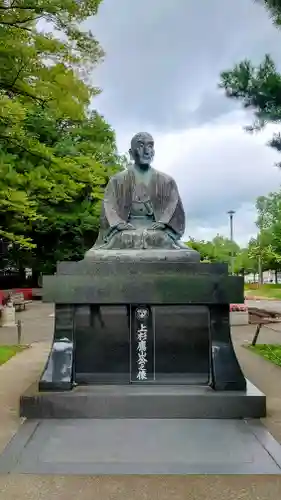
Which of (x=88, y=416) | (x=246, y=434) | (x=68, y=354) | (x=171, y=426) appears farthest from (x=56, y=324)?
(x=246, y=434)

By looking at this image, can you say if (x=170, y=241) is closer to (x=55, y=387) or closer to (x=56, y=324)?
(x=56, y=324)

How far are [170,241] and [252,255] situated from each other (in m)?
54.8

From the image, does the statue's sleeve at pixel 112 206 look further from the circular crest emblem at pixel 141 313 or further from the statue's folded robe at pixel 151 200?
the circular crest emblem at pixel 141 313

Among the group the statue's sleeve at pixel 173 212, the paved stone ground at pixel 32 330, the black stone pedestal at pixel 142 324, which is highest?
the statue's sleeve at pixel 173 212

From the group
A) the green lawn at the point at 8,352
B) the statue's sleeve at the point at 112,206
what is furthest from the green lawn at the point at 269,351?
the green lawn at the point at 8,352

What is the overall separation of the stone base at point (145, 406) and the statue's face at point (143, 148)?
3.18 meters

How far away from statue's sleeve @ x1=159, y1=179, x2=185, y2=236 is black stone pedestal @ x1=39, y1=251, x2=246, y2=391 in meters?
0.68

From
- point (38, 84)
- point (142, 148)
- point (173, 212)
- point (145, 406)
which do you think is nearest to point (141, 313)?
point (145, 406)

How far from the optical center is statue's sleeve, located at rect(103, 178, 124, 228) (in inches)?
276

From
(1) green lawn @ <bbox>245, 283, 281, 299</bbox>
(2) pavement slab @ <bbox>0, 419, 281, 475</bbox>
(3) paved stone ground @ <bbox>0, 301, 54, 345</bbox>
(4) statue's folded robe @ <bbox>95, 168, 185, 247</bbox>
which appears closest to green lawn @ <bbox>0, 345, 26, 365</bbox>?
(3) paved stone ground @ <bbox>0, 301, 54, 345</bbox>

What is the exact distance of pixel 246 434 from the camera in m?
5.00

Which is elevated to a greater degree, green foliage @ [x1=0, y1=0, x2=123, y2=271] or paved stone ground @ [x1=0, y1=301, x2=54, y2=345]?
green foliage @ [x1=0, y1=0, x2=123, y2=271]

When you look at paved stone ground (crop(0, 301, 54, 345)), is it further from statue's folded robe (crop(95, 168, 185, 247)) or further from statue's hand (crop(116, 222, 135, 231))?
statue's hand (crop(116, 222, 135, 231))

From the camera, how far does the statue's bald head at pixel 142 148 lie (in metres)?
7.05
